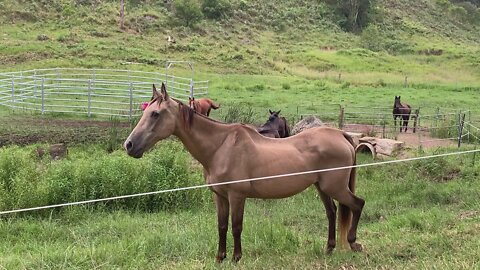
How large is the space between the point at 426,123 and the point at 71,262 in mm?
15707

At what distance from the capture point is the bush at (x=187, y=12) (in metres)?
42.8

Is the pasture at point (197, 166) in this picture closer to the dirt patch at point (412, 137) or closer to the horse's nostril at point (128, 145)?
the dirt patch at point (412, 137)

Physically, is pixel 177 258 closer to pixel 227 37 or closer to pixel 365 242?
pixel 365 242

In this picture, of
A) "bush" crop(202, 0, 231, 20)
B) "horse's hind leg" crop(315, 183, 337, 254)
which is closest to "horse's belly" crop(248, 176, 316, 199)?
"horse's hind leg" crop(315, 183, 337, 254)

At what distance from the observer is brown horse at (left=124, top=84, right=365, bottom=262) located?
Answer: 4.99 meters

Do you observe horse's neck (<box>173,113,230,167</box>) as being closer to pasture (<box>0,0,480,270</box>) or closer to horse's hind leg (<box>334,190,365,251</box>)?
pasture (<box>0,0,480,270</box>)

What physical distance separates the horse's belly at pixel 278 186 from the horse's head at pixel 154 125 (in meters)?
1.00

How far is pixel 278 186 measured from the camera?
5168 mm

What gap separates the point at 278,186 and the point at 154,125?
4.42 ft

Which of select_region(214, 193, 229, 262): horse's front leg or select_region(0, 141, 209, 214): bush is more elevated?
select_region(214, 193, 229, 262): horse's front leg

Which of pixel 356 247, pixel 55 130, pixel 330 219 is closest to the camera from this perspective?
pixel 356 247

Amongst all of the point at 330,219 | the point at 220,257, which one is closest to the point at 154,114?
the point at 220,257

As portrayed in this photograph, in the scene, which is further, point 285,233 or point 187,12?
point 187,12

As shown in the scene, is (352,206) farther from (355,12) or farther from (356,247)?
(355,12)
